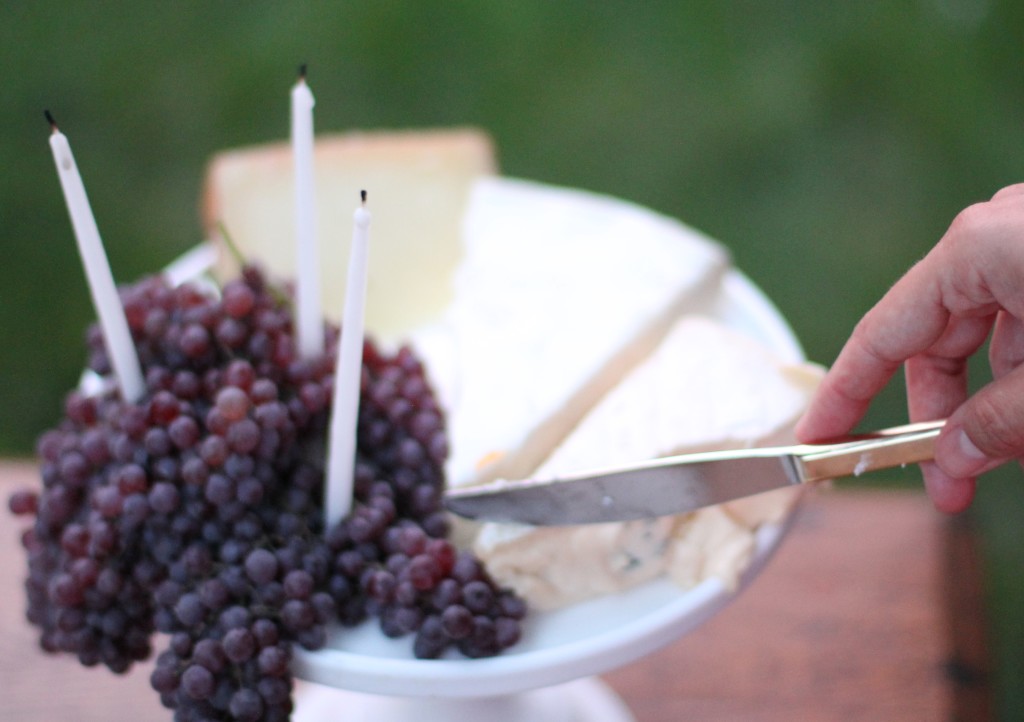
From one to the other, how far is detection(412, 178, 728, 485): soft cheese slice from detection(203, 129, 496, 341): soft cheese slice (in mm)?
29

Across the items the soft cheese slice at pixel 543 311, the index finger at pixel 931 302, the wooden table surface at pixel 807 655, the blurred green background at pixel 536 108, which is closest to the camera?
the index finger at pixel 931 302

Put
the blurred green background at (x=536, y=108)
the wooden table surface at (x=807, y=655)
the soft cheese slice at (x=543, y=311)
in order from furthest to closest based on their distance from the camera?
1. the blurred green background at (x=536, y=108)
2. the wooden table surface at (x=807, y=655)
3. the soft cheese slice at (x=543, y=311)

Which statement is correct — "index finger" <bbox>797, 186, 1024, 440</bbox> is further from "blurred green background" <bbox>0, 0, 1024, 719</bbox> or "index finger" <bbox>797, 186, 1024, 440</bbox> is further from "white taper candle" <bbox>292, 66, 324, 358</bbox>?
"blurred green background" <bbox>0, 0, 1024, 719</bbox>

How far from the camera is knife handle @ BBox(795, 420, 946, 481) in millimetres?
468

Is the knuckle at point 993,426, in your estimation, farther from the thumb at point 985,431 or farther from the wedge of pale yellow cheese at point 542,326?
the wedge of pale yellow cheese at point 542,326

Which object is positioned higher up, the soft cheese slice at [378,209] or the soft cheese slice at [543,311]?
the soft cheese slice at [378,209]

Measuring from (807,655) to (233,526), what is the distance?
47cm

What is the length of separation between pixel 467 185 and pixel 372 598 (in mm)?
422

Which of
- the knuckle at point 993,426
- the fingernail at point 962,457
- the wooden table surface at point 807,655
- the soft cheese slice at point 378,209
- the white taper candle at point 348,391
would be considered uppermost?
the soft cheese slice at point 378,209

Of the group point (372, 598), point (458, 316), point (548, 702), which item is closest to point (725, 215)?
point (458, 316)

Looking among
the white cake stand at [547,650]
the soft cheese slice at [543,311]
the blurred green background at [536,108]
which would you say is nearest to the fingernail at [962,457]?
the white cake stand at [547,650]

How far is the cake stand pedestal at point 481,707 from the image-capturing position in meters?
0.62

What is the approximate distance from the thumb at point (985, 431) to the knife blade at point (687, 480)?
12 millimetres

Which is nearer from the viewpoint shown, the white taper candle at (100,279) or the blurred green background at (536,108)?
the white taper candle at (100,279)
